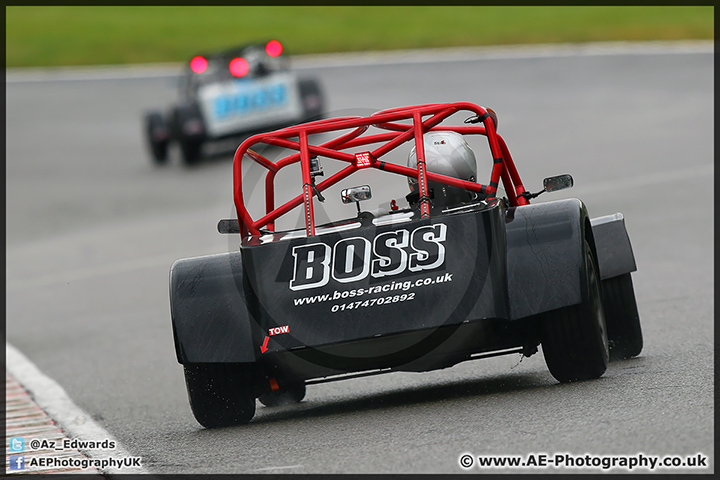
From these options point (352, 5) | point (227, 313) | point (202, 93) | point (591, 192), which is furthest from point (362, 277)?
point (352, 5)

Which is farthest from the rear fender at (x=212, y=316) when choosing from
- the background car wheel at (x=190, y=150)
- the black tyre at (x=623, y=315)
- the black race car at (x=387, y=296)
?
the background car wheel at (x=190, y=150)

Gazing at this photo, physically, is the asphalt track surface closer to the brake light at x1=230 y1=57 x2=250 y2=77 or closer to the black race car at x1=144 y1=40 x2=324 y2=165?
the black race car at x1=144 y1=40 x2=324 y2=165

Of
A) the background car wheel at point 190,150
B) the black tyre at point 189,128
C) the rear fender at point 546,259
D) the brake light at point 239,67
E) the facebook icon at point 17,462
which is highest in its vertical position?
the brake light at point 239,67

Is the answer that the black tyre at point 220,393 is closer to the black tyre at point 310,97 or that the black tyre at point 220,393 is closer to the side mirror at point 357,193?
the side mirror at point 357,193

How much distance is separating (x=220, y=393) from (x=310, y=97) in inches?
643

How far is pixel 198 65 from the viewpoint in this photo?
21516 mm

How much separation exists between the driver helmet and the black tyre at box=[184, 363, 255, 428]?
1.37m

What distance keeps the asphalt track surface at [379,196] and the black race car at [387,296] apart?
0.25 metres

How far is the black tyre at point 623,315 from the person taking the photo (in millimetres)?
7039

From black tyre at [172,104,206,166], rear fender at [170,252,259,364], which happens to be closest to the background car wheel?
black tyre at [172,104,206,166]

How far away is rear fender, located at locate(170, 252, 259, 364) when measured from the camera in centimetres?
592

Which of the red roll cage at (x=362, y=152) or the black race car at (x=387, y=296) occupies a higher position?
the red roll cage at (x=362, y=152)

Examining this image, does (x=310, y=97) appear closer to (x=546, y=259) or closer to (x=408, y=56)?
(x=408, y=56)

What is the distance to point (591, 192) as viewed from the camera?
16766 millimetres
